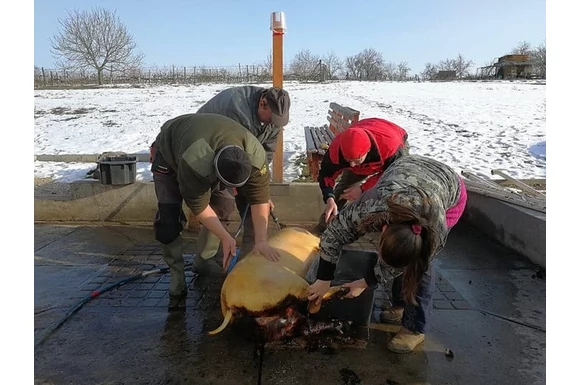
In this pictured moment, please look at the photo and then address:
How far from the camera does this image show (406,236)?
2.21 meters

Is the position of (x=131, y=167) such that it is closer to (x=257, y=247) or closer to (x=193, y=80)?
(x=257, y=247)

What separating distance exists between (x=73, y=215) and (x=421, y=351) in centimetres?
454

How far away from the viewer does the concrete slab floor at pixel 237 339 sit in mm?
2664

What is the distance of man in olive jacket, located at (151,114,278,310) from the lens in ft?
9.14

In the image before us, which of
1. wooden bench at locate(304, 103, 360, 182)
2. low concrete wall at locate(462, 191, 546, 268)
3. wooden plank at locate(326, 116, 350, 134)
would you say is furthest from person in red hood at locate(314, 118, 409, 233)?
wooden plank at locate(326, 116, 350, 134)

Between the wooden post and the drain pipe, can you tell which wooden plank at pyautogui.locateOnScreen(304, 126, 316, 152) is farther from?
the drain pipe

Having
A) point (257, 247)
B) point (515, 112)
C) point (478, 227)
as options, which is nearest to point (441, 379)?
point (257, 247)

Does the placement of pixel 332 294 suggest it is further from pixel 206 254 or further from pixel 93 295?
pixel 93 295

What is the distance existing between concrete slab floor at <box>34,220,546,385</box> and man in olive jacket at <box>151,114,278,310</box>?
0.38m

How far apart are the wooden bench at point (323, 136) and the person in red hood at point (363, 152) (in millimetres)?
2065

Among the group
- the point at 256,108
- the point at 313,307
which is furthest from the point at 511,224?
the point at 256,108

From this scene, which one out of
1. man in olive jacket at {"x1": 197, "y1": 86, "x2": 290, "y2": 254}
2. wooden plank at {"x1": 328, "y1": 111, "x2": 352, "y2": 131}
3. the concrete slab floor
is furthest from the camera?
wooden plank at {"x1": 328, "y1": 111, "x2": 352, "y2": 131}

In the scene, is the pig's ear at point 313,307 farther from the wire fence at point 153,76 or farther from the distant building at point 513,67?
the distant building at point 513,67

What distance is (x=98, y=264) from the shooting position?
4332 mm
